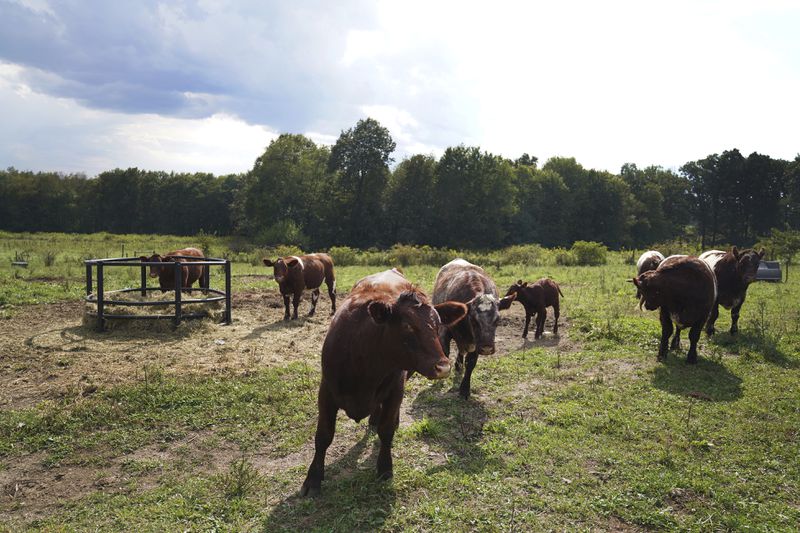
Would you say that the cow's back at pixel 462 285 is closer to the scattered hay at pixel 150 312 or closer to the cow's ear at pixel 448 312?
the cow's ear at pixel 448 312

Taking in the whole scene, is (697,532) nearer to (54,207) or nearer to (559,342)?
(559,342)

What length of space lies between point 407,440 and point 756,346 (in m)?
8.36

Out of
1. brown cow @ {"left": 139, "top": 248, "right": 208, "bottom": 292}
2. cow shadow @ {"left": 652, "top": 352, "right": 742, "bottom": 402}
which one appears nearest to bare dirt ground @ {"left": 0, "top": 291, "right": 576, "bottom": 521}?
brown cow @ {"left": 139, "top": 248, "right": 208, "bottom": 292}

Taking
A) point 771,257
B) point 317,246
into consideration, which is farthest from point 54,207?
point 771,257

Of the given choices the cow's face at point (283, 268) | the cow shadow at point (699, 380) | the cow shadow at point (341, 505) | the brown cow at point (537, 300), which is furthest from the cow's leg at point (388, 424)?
the cow's face at point (283, 268)

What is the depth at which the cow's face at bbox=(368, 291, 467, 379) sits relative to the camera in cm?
387

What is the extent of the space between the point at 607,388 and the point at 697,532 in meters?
3.65

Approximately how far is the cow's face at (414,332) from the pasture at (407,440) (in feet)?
4.85

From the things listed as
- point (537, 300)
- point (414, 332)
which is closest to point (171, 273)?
point (537, 300)

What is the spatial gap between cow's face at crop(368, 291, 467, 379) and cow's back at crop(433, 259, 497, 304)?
128 inches

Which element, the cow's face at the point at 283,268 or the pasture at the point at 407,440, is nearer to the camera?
the pasture at the point at 407,440

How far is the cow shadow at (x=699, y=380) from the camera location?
7438 mm

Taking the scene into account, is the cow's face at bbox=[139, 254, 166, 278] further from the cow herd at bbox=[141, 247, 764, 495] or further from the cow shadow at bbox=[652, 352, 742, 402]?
the cow shadow at bbox=[652, 352, 742, 402]

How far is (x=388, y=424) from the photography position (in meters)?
4.72
